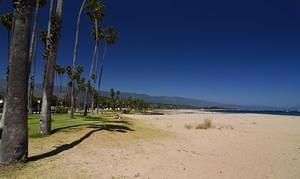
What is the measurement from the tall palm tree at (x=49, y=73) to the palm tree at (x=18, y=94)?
4.92m

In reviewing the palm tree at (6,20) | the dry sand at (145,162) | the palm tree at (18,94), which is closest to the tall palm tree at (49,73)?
the dry sand at (145,162)

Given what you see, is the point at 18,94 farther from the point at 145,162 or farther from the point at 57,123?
the point at 57,123

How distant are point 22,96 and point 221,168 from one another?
6.97 metres

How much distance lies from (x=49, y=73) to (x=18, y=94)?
17.6ft

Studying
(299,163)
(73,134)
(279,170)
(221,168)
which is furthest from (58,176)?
(299,163)

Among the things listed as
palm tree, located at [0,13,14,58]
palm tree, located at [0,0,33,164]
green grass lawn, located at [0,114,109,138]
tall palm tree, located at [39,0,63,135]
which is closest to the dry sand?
palm tree, located at [0,0,33,164]

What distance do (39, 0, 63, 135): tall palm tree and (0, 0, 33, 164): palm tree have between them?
492 cm

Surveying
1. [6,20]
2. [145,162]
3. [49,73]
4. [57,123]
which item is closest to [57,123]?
[57,123]

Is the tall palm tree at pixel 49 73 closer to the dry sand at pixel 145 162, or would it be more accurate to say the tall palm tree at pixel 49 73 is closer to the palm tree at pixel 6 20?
the dry sand at pixel 145 162

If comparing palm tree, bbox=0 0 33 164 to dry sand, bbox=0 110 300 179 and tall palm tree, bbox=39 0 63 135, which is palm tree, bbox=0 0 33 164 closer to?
dry sand, bbox=0 110 300 179

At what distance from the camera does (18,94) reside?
297 inches

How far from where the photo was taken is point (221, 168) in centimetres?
947

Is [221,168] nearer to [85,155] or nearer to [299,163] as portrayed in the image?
[299,163]

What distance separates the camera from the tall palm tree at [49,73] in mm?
12562
